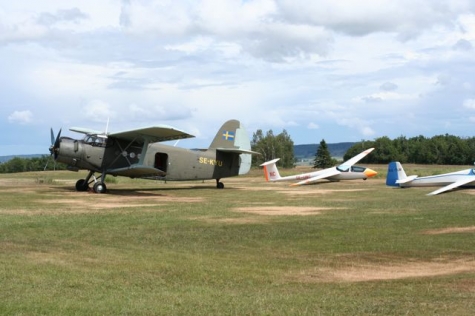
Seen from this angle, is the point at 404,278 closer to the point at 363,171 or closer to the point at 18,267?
the point at 18,267

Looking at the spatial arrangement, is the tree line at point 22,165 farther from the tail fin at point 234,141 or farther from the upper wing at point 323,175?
the tail fin at point 234,141

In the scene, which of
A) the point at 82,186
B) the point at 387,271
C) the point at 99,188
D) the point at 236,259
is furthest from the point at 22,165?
the point at 387,271

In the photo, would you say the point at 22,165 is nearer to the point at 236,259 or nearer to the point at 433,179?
the point at 433,179

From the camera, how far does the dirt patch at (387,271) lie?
385 inches

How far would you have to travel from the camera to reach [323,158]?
10700 cm

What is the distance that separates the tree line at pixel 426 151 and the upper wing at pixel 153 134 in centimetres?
10032

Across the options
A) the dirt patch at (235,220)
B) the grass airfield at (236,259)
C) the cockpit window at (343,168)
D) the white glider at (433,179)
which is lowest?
the grass airfield at (236,259)

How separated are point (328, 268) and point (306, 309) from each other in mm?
3409

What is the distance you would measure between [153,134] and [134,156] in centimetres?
221

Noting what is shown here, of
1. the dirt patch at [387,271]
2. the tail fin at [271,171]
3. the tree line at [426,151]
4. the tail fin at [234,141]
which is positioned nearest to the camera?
the dirt patch at [387,271]

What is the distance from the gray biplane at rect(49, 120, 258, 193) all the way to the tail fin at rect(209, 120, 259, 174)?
1.93 feet

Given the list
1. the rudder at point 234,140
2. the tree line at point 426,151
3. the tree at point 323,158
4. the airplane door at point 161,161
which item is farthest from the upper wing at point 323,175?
the tree line at point 426,151

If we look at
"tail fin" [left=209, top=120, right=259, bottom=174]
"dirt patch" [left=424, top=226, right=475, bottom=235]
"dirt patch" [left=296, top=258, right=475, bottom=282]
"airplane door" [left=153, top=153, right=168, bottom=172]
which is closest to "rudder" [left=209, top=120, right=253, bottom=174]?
"tail fin" [left=209, top=120, right=259, bottom=174]

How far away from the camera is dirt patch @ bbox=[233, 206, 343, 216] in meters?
19.4
